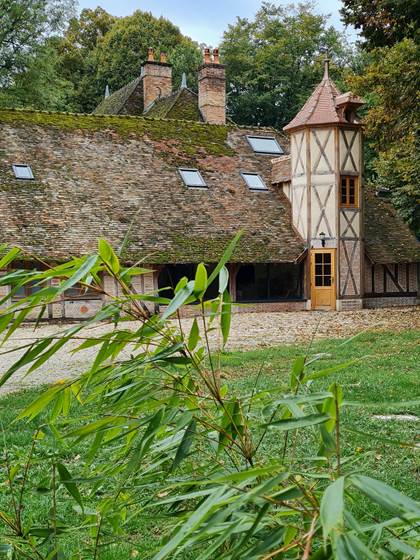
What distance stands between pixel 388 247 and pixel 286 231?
3665 millimetres

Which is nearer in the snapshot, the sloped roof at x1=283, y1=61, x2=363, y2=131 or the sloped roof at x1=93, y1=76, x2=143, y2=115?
the sloped roof at x1=283, y1=61, x2=363, y2=131

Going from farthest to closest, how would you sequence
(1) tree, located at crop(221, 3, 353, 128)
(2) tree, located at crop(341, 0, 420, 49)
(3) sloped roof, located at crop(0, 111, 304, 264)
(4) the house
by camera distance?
(1) tree, located at crop(221, 3, 353, 128), (4) the house, (3) sloped roof, located at crop(0, 111, 304, 264), (2) tree, located at crop(341, 0, 420, 49)

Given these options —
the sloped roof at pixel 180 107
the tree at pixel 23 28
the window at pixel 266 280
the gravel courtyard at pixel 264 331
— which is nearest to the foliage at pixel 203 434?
the gravel courtyard at pixel 264 331

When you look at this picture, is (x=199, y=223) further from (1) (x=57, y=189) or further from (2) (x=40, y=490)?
(2) (x=40, y=490)

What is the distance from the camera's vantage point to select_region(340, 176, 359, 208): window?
22.3 m

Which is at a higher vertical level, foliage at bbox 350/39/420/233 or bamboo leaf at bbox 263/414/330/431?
foliage at bbox 350/39/420/233

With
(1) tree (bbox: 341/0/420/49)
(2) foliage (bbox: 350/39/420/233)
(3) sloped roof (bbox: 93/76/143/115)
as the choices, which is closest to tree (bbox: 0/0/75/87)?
(3) sloped roof (bbox: 93/76/143/115)

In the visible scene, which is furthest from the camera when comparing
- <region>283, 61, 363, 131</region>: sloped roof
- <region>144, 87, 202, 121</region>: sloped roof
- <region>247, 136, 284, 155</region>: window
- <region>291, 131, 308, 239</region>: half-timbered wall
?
<region>144, 87, 202, 121</region>: sloped roof

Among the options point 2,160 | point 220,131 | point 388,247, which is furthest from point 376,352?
point 220,131

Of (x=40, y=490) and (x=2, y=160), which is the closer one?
(x=40, y=490)

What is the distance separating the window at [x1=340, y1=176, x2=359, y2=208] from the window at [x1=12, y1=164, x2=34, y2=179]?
32.0ft

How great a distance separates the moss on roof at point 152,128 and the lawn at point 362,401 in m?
12.1

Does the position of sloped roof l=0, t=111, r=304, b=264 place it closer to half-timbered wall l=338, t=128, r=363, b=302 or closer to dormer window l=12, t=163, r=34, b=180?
dormer window l=12, t=163, r=34, b=180

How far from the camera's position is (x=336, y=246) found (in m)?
22.0
